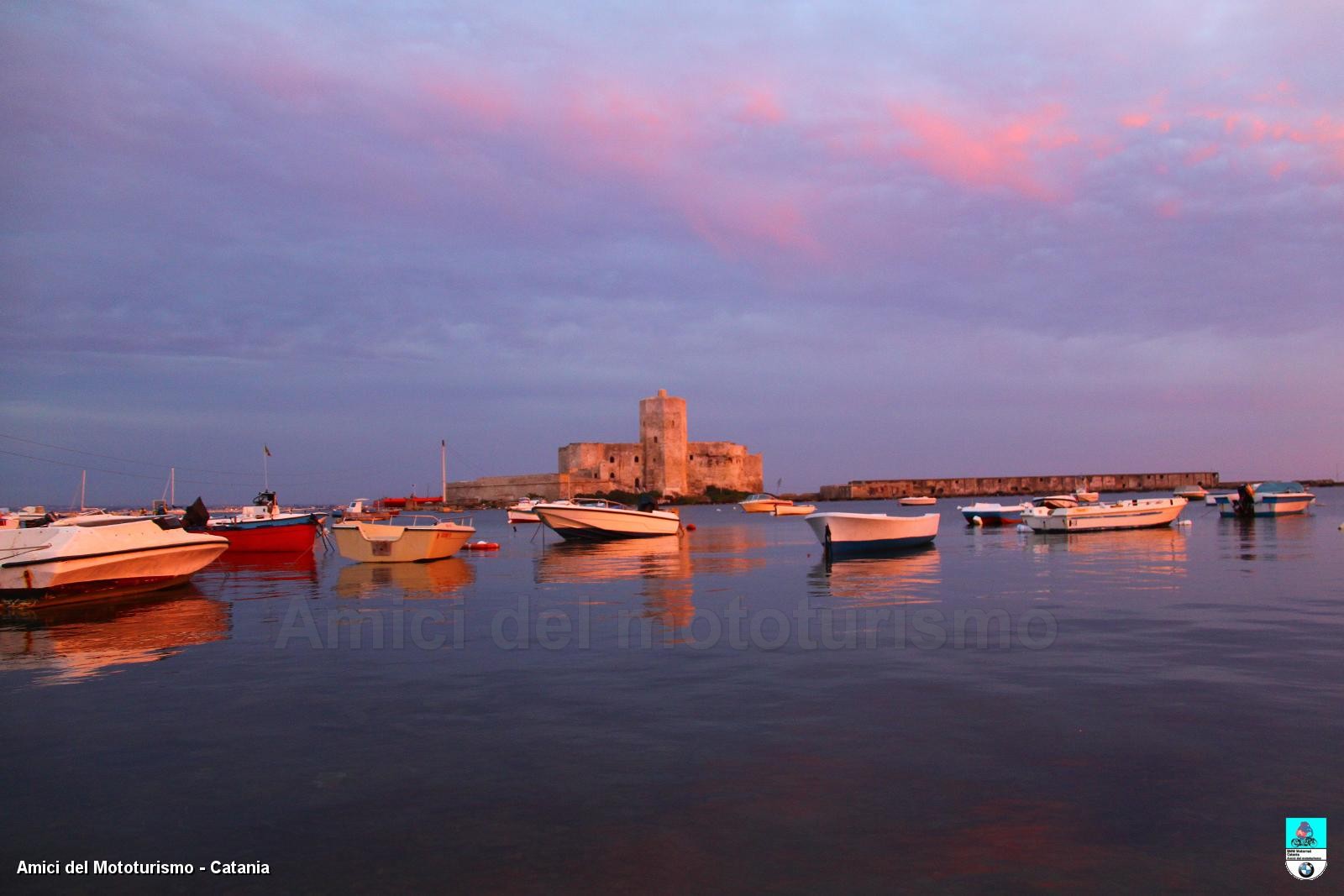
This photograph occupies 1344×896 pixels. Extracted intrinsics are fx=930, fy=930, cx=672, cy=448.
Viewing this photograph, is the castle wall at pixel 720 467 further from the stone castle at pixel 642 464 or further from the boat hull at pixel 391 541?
the boat hull at pixel 391 541

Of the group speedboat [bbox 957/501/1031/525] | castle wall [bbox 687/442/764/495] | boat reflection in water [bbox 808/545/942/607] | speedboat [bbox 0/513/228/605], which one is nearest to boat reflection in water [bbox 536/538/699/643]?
boat reflection in water [bbox 808/545/942/607]

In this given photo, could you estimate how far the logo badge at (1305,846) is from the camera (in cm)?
392

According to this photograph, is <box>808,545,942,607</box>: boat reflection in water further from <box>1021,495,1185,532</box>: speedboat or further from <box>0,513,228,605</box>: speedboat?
<box>0,513,228,605</box>: speedboat

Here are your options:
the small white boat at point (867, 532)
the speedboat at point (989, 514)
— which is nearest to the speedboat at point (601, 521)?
the small white boat at point (867, 532)

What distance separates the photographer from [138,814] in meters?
4.74

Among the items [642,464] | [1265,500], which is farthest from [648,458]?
[1265,500]

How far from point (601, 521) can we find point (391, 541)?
28.7ft

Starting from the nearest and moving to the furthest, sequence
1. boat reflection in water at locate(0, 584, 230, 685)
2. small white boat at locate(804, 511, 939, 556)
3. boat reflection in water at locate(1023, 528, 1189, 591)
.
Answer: boat reflection in water at locate(0, 584, 230, 685) → boat reflection in water at locate(1023, 528, 1189, 591) → small white boat at locate(804, 511, 939, 556)

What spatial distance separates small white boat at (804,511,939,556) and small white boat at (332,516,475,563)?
26.8 ft

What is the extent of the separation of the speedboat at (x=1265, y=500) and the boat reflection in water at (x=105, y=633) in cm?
3926

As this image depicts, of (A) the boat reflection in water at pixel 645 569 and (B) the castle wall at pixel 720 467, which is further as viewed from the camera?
(B) the castle wall at pixel 720 467

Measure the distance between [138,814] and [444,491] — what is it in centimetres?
9105

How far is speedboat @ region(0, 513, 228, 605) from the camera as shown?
43.9 ft

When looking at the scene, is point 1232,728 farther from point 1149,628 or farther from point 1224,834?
point 1149,628
